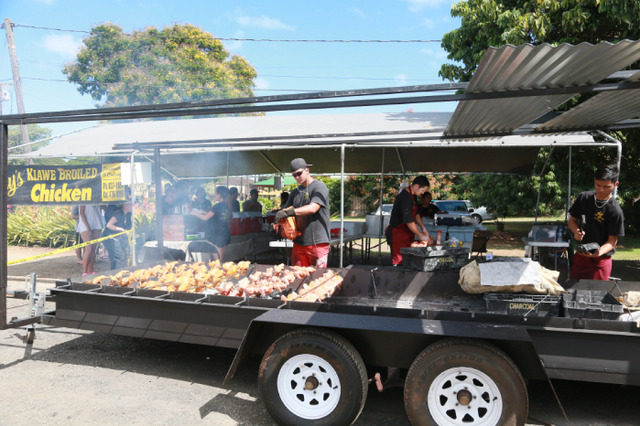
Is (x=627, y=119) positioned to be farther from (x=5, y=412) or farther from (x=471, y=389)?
(x=5, y=412)

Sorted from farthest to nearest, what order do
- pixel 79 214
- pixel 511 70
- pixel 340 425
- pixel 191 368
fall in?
1. pixel 79 214
2. pixel 191 368
3. pixel 511 70
4. pixel 340 425

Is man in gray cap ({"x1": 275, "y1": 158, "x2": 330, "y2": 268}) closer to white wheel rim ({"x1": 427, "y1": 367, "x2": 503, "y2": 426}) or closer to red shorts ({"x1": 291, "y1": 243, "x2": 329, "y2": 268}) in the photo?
red shorts ({"x1": 291, "y1": 243, "x2": 329, "y2": 268})

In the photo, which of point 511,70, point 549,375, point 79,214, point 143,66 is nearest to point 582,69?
point 511,70

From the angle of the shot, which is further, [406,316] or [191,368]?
[191,368]

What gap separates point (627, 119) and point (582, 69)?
9.75 ft

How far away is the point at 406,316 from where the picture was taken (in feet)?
11.9

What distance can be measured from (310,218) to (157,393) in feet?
9.24

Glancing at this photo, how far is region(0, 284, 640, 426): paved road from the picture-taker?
12.1ft

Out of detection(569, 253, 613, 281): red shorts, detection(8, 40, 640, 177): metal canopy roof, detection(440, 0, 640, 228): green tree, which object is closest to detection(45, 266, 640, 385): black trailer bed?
detection(569, 253, 613, 281): red shorts

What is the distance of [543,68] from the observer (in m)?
3.51

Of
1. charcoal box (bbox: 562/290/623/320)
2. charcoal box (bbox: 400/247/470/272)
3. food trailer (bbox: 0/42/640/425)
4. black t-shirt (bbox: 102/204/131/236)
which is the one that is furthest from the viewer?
black t-shirt (bbox: 102/204/131/236)

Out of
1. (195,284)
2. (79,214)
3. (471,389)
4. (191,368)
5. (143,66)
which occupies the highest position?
(143,66)

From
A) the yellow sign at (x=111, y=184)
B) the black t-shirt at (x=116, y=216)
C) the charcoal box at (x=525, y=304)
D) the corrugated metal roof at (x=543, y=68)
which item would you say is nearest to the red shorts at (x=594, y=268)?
the charcoal box at (x=525, y=304)

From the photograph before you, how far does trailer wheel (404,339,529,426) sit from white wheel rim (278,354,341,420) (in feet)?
1.92
